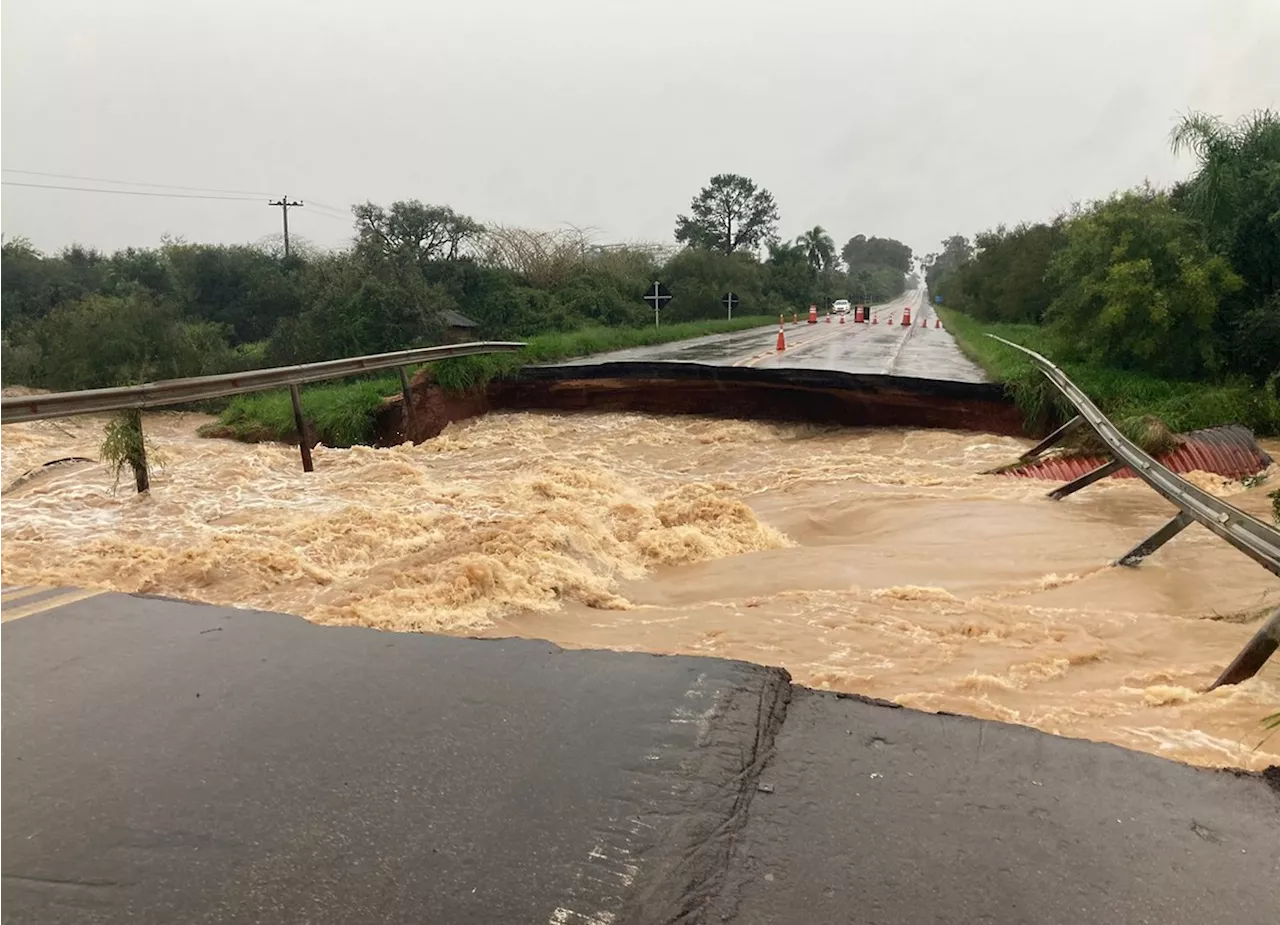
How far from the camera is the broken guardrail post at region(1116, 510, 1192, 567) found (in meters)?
6.03

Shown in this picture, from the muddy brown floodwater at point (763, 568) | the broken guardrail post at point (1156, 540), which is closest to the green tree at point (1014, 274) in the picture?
the muddy brown floodwater at point (763, 568)

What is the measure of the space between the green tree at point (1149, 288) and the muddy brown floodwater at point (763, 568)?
4.90 metres

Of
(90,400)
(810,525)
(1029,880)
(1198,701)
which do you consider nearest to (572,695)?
(1029,880)

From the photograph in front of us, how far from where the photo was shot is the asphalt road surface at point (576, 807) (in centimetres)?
232

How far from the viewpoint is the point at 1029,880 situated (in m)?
2.39

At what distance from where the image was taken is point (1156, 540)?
6.24 meters

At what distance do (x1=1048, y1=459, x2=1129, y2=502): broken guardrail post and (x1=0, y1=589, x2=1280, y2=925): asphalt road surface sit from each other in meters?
6.01

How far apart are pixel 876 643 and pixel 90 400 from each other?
7825 mm

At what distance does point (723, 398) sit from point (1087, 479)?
8.08 metres

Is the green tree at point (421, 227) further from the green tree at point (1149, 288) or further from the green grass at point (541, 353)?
the green tree at point (1149, 288)

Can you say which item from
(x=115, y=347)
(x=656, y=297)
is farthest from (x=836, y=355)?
(x=115, y=347)

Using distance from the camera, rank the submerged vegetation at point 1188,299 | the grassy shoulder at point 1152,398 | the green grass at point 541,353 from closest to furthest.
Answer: the grassy shoulder at point 1152,398 < the submerged vegetation at point 1188,299 < the green grass at point 541,353

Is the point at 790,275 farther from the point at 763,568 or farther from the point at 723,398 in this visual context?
the point at 763,568

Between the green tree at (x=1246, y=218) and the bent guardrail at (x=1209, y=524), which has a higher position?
the green tree at (x=1246, y=218)
